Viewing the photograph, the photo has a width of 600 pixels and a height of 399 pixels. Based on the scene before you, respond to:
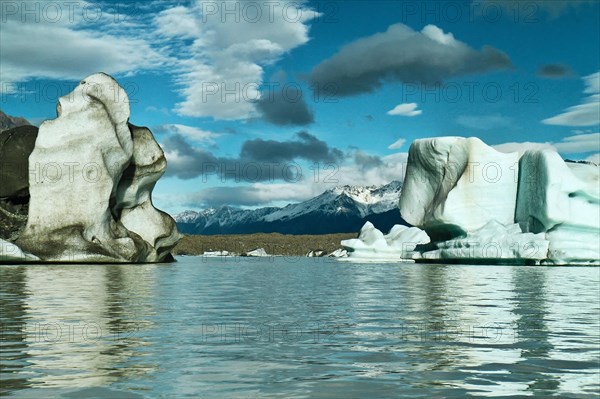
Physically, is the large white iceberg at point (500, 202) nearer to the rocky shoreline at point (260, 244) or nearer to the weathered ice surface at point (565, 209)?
the weathered ice surface at point (565, 209)

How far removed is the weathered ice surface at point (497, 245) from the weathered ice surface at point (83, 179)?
19338 mm

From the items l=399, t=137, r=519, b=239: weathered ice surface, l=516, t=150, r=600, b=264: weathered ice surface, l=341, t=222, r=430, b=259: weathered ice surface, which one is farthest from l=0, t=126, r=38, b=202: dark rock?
l=516, t=150, r=600, b=264: weathered ice surface

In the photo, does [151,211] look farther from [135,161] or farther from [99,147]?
[99,147]

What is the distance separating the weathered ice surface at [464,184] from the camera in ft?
135

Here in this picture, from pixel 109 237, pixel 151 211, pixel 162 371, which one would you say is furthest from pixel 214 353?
pixel 151 211

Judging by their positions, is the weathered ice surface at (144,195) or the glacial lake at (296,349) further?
the weathered ice surface at (144,195)

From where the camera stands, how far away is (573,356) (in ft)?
21.0

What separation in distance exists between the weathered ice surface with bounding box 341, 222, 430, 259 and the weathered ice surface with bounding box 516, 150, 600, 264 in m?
15.5

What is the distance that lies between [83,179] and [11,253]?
19.4 feet

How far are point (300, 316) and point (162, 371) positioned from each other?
4885 mm

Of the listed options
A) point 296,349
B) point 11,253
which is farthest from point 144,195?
point 296,349

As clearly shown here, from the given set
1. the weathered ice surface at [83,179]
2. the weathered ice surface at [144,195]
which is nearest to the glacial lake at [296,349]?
the weathered ice surface at [83,179]

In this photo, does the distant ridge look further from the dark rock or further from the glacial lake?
the glacial lake

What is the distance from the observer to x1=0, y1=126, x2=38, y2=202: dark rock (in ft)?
144
